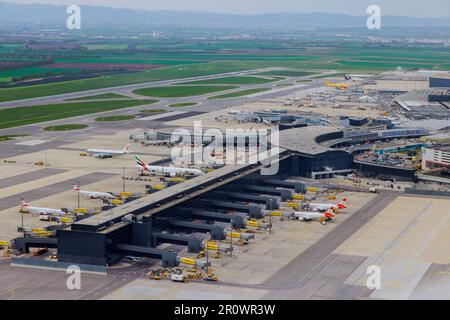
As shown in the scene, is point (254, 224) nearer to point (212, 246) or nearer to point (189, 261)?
point (212, 246)

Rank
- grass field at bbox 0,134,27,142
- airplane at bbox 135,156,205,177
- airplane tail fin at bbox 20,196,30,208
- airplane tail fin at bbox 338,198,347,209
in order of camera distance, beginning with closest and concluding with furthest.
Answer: airplane tail fin at bbox 20,196,30,208 < airplane tail fin at bbox 338,198,347,209 < airplane at bbox 135,156,205,177 < grass field at bbox 0,134,27,142

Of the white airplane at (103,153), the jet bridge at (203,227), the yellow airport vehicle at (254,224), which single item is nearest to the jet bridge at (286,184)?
the yellow airport vehicle at (254,224)

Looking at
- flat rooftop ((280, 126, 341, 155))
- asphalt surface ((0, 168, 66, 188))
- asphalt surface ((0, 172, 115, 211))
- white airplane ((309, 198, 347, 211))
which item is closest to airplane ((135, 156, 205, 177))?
asphalt surface ((0, 172, 115, 211))

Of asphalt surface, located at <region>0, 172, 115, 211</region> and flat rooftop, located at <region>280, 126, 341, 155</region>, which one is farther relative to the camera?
flat rooftop, located at <region>280, 126, 341, 155</region>

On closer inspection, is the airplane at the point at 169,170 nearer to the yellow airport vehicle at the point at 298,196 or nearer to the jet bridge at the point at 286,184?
the jet bridge at the point at 286,184

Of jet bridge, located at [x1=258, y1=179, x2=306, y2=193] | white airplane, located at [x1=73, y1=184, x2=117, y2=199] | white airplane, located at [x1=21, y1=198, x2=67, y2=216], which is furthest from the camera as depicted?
jet bridge, located at [x1=258, y1=179, x2=306, y2=193]

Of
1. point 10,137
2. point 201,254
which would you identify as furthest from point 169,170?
point 10,137

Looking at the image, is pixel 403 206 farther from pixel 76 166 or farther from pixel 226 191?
pixel 76 166

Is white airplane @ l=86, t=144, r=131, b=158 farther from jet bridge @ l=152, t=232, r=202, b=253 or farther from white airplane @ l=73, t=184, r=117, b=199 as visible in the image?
jet bridge @ l=152, t=232, r=202, b=253
